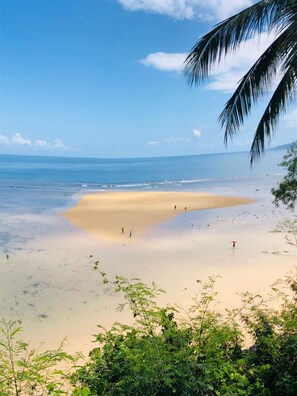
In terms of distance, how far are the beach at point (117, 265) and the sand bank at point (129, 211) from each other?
27 cm

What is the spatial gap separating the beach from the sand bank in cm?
27

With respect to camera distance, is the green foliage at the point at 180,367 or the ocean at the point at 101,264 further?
the ocean at the point at 101,264

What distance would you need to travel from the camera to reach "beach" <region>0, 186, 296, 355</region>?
11195 mm

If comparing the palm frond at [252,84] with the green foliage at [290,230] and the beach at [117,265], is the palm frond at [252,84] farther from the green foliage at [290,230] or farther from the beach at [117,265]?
the beach at [117,265]

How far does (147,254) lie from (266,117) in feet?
41.2

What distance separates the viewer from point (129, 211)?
105 feet

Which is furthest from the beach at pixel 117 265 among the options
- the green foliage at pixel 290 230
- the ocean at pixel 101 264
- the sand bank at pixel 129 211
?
the green foliage at pixel 290 230

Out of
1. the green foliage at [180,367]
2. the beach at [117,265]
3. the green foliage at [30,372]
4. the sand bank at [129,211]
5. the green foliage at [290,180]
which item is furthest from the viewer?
the sand bank at [129,211]

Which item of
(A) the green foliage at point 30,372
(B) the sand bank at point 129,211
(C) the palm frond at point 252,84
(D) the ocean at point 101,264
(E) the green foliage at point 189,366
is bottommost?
(D) the ocean at point 101,264

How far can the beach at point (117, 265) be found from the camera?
11.2 m

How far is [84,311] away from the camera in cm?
1156

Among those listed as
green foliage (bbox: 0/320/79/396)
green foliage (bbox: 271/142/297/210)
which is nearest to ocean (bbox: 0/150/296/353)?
green foliage (bbox: 271/142/297/210)

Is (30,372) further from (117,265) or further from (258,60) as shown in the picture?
(117,265)

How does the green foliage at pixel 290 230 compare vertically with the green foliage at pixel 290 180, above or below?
below
